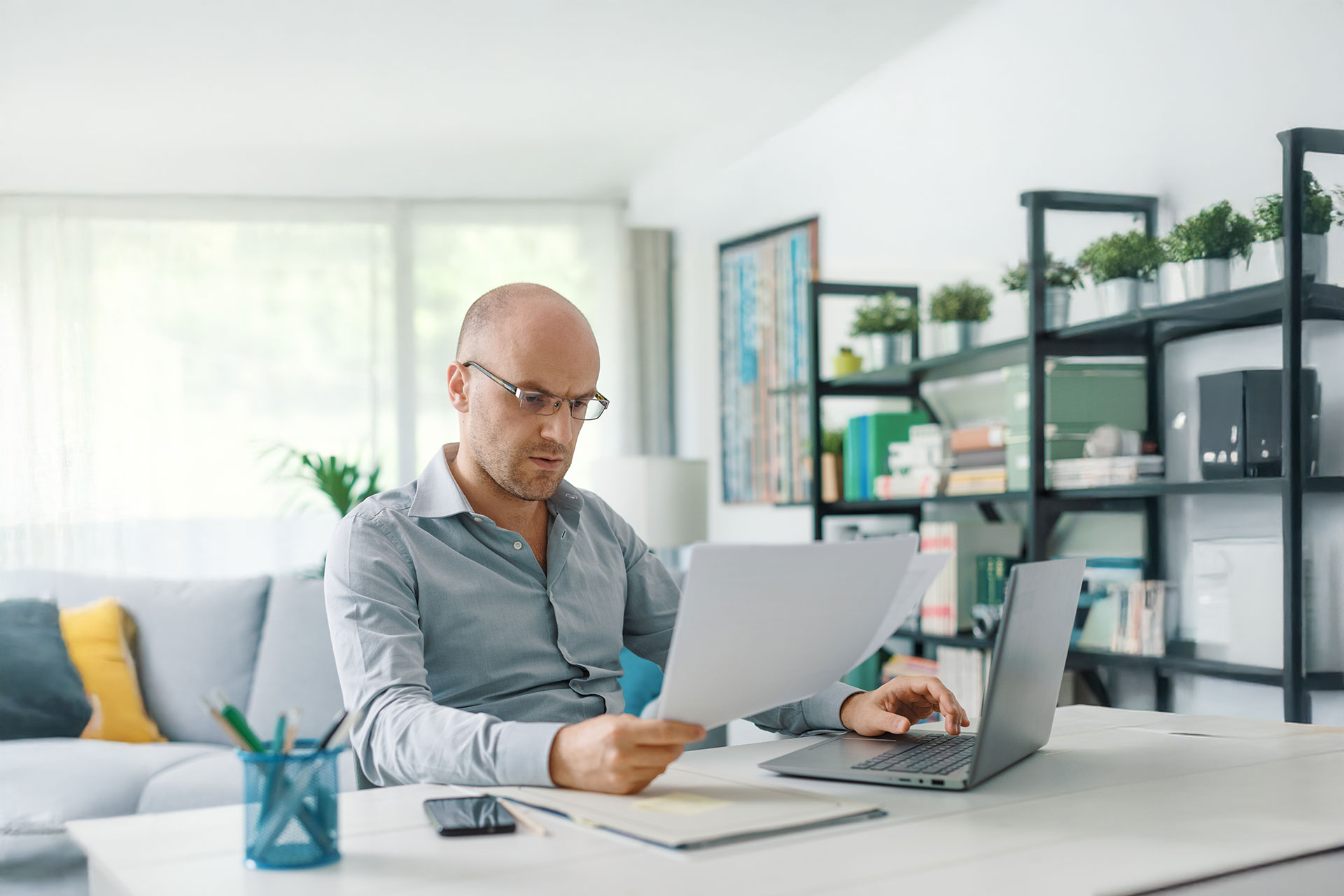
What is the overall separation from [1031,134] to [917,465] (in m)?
1.00

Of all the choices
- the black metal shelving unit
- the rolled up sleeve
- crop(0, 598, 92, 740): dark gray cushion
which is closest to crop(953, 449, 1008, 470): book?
the black metal shelving unit

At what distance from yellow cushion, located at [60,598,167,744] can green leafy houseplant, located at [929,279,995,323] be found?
2.74m

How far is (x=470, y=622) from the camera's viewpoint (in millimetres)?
1514

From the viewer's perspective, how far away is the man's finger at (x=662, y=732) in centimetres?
101

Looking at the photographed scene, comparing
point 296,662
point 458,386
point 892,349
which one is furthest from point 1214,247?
point 296,662

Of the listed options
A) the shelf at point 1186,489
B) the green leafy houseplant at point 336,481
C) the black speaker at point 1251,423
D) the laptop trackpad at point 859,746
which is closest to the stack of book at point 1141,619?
the shelf at point 1186,489

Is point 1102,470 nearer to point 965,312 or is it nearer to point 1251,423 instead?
point 1251,423

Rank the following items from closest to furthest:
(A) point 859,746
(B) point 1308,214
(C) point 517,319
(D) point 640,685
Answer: (A) point 859,746 < (C) point 517,319 < (B) point 1308,214 < (D) point 640,685

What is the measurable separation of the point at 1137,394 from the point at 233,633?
287 cm

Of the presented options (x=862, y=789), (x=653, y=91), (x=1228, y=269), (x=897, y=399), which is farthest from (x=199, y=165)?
(x=862, y=789)

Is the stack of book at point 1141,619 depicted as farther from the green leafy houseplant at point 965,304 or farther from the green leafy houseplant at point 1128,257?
the green leafy houseplant at point 965,304

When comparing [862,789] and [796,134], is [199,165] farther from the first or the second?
[862,789]

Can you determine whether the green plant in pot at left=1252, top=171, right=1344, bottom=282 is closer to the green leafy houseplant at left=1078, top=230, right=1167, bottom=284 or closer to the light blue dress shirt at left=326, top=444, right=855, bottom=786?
the green leafy houseplant at left=1078, top=230, right=1167, bottom=284

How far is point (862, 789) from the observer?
1.13 metres
